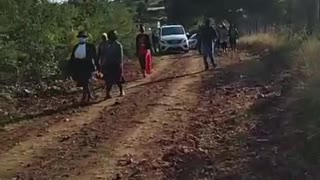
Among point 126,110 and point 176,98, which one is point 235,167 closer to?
point 126,110

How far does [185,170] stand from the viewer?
33.2 feet

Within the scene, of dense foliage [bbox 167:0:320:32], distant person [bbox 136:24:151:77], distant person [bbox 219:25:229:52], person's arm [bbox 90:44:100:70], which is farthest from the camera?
dense foliage [bbox 167:0:320:32]

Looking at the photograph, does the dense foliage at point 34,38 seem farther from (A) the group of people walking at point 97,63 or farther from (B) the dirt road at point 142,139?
(B) the dirt road at point 142,139

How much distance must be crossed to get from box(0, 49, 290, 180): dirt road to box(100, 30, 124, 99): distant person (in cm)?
54

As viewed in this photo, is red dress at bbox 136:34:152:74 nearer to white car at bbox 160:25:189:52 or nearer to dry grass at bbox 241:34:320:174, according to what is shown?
dry grass at bbox 241:34:320:174

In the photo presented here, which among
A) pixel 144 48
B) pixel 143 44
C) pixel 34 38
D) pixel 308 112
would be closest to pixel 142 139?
pixel 308 112

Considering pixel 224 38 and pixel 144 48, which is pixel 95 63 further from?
pixel 224 38

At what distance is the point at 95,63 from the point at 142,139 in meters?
5.57

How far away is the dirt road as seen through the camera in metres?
10.4

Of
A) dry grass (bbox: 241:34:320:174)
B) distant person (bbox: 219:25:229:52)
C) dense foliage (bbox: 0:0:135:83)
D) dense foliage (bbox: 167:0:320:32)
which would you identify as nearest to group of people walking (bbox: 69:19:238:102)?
dense foliage (bbox: 0:0:135:83)

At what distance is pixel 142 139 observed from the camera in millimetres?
12648

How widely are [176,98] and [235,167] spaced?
7.92 meters

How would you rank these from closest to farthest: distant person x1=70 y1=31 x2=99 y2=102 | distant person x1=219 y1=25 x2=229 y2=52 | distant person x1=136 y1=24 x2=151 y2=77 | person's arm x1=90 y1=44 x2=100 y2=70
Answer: distant person x1=70 y1=31 x2=99 y2=102
person's arm x1=90 y1=44 x2=100 y2=70
distant person x1=136 y1=24 x2=151 y2=77
distant person x1=219 y1=25 x2=229 y2=52

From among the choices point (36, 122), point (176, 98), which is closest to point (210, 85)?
point (176, 98)
